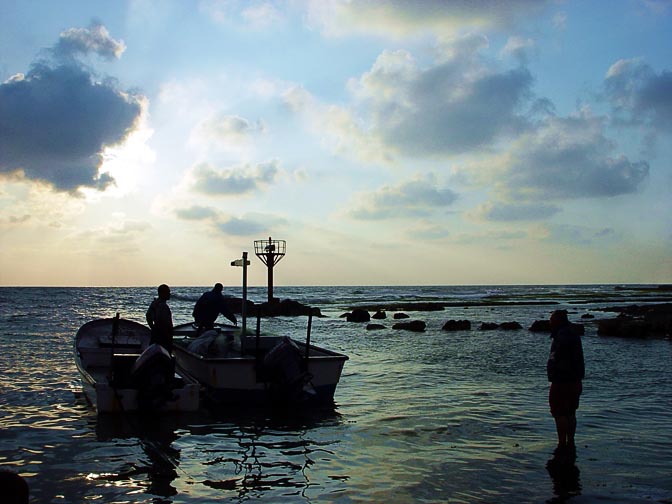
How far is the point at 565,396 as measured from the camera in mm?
8516

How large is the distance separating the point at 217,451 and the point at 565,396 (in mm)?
5397

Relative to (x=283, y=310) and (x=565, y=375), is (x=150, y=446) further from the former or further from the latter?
(x=283, y=310)

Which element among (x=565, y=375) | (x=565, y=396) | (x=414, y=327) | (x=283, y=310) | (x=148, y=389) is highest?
(x=565, y=375)

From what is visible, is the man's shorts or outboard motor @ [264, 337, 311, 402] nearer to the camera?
the man's shorts

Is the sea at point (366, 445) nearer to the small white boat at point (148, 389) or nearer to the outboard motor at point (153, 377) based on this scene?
the small white boat at point (148, 389)

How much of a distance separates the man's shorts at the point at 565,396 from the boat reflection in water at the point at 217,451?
11.3 ft

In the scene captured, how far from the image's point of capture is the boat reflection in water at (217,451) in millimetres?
7457

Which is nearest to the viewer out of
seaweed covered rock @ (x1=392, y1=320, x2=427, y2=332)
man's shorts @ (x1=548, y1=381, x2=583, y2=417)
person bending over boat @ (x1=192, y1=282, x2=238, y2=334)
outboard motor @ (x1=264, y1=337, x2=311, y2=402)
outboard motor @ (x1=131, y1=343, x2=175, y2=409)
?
man's shorts @ (x1=548, y1=381, x2=583, y2=417)

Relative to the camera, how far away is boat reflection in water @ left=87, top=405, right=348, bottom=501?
7457 millimetres

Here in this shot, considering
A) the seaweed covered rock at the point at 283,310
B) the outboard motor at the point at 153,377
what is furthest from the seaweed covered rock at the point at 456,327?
the outboard motor at the point at 153,377

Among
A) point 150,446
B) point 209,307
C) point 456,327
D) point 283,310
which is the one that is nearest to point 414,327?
point 456,327

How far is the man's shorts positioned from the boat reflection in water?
3445 mm

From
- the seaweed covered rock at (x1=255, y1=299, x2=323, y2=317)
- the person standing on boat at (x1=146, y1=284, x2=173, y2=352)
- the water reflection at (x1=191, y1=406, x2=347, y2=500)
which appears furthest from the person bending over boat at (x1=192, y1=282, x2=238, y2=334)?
the seaweed covered rock at (x1=255, y1=299, x2=323, y2=317)

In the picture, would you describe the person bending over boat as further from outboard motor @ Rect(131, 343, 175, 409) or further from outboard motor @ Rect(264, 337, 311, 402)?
outboard motor @ Rect(131, 343, 175, 409)
